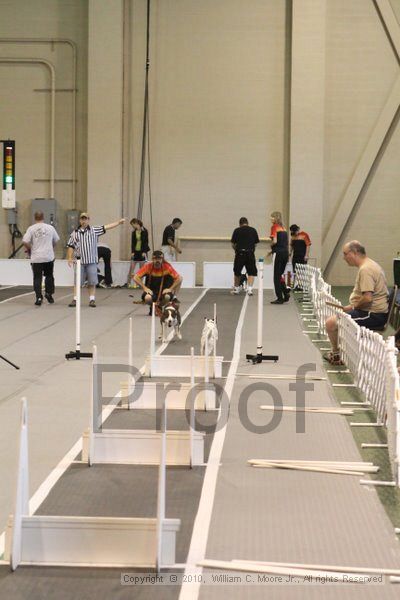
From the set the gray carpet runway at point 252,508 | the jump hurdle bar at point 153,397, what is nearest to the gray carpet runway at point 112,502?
the gray carpet runway at point 252,508

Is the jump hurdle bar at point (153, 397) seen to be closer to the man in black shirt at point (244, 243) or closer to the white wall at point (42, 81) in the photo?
the man in black shirt at point (244, 243)

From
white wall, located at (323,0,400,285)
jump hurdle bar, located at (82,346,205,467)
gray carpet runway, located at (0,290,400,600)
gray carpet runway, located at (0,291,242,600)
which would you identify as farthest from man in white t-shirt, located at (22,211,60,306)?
jump hurdle bar, located at (82,346,205,467)

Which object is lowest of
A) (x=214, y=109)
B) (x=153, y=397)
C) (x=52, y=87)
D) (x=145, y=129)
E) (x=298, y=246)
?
(x=153, y=397)

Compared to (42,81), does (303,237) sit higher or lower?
lower

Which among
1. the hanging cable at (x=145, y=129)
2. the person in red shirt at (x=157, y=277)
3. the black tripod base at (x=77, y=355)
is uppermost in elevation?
the hanging cable at (x=145, y=129)

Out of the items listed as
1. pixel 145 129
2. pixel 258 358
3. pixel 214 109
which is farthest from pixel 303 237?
pixel 258 358

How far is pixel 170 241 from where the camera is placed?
23.0m

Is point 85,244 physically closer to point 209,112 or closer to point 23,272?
point 23,272

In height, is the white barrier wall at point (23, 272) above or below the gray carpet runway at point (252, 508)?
above

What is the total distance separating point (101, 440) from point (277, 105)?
64.9 ft

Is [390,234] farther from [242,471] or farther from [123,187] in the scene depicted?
[242,471]

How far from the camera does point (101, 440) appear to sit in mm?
6539

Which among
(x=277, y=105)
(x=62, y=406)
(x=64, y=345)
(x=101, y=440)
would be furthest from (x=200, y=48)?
(x=101, y=440)

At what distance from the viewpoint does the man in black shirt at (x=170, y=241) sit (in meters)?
23.1
